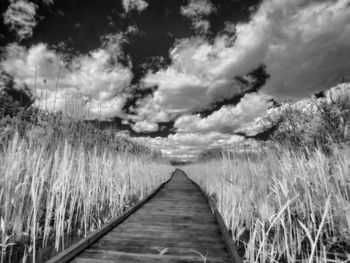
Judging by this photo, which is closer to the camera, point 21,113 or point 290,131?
point 21,113

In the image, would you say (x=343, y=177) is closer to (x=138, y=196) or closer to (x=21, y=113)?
(x=21, y=113)

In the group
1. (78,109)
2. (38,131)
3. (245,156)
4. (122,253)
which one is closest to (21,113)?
(38,131)

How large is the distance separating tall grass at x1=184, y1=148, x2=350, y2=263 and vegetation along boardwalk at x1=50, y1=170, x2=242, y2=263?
1.09ft

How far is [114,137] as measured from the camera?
656cm

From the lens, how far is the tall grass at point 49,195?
2.12m

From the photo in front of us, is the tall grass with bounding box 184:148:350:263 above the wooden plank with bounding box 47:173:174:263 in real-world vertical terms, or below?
above

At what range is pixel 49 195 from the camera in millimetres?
2414

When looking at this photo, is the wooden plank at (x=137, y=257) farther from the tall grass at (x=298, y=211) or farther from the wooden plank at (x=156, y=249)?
the tall grass at (x=298, y=211)

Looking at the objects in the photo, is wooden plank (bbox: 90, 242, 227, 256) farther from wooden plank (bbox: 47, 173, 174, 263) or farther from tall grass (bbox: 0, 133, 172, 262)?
tall grass (bbox: 0, 133, 172, 262)

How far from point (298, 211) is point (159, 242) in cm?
176

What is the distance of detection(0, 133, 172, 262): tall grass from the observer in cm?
212

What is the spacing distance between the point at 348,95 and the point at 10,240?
5081 millimetres

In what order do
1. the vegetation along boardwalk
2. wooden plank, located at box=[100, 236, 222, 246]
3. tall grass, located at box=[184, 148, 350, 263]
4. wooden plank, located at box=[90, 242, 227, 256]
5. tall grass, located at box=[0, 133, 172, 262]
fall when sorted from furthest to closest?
1. wooden plank, located at box=[100, 236, 222, 246]
2. wooden plank, located at box=[90, 242, 227, 256]
3. the vegetation along boardwalk
4. tall grass, located at box=[0, 133, 172, 262]
5. tall grass, located at box=[184, 148, 350, 263]

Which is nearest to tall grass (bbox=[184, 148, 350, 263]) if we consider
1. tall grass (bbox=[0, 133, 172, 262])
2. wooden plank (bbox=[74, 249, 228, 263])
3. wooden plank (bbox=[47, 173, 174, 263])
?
wooden plank (bbox=[74, 249, 228, 263])
